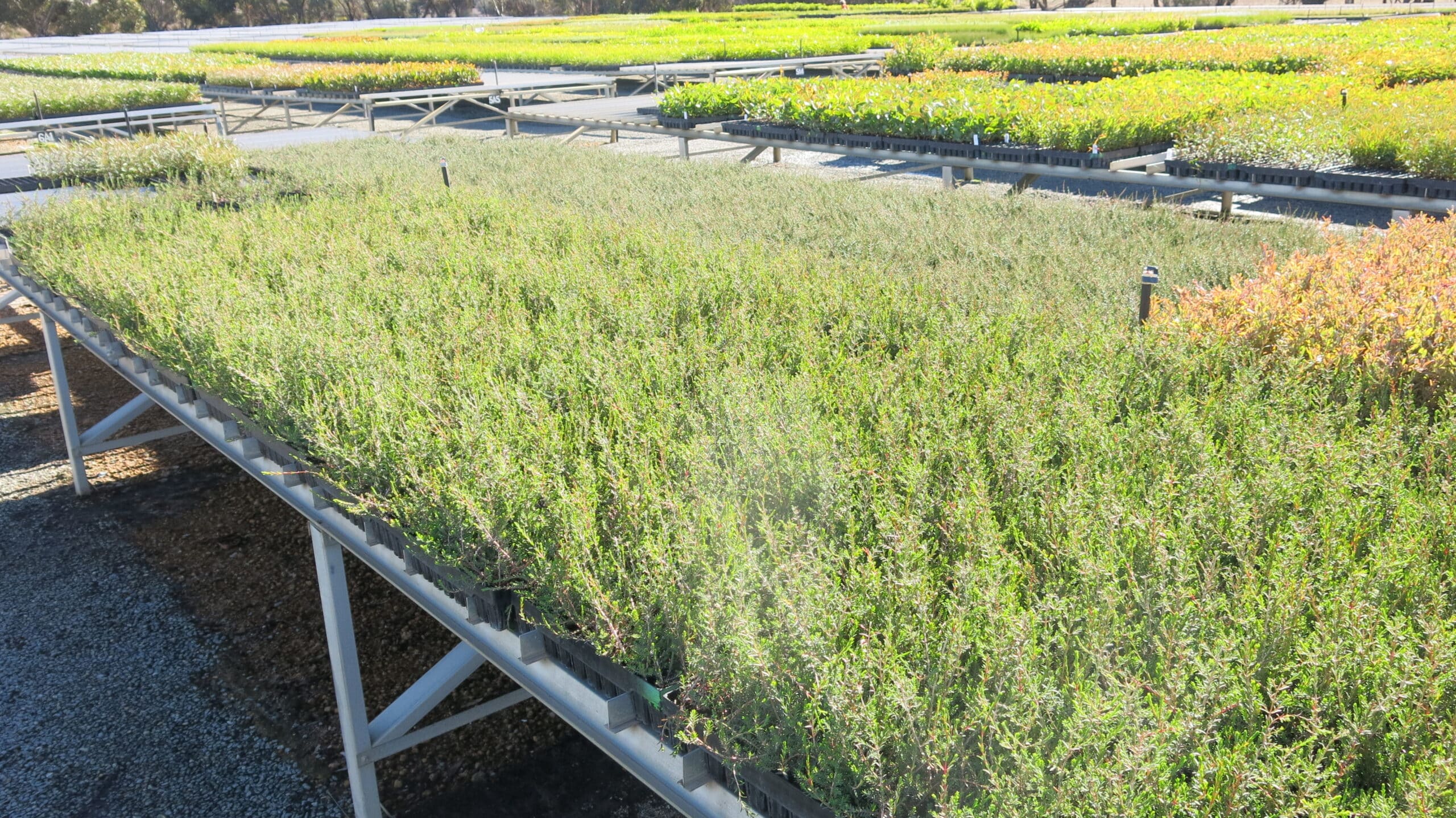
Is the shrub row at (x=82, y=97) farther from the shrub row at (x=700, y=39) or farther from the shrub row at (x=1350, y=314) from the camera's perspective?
the shrub row at (x=1350, y=314)

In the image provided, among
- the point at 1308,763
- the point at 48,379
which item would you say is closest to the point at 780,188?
the point at 1308,763

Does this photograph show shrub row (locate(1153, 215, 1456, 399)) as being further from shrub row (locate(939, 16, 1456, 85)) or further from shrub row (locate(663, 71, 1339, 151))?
shrub row (locate(939, 16, 1456, 85))

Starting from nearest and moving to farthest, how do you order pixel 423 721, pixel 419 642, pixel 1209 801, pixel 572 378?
pixel 1209 801 → pixel 572 378 → pixel 423 721 → pixel 419 642

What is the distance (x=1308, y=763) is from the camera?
1.96 m

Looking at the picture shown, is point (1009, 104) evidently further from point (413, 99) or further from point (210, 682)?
point (413, 99)

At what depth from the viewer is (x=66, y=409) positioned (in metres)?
7.72

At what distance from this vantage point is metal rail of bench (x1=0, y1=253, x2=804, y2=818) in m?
2.39

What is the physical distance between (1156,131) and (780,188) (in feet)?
10.3

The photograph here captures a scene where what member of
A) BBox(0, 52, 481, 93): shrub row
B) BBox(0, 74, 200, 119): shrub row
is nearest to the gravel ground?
BBox(0, 74, 200, 119): shrub row

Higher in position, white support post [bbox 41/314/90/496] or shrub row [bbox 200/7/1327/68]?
shrub row [bbox 200/7/1327/68]

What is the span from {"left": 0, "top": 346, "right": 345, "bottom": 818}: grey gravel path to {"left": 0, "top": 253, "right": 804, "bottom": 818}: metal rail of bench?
0.70 metres

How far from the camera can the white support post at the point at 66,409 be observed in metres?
7.64

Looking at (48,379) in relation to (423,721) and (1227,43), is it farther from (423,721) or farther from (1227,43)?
(1227,43)

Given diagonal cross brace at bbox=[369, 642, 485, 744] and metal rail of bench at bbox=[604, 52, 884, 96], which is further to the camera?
metal rail of bench at bbox=[604, 52, 884, 96]
